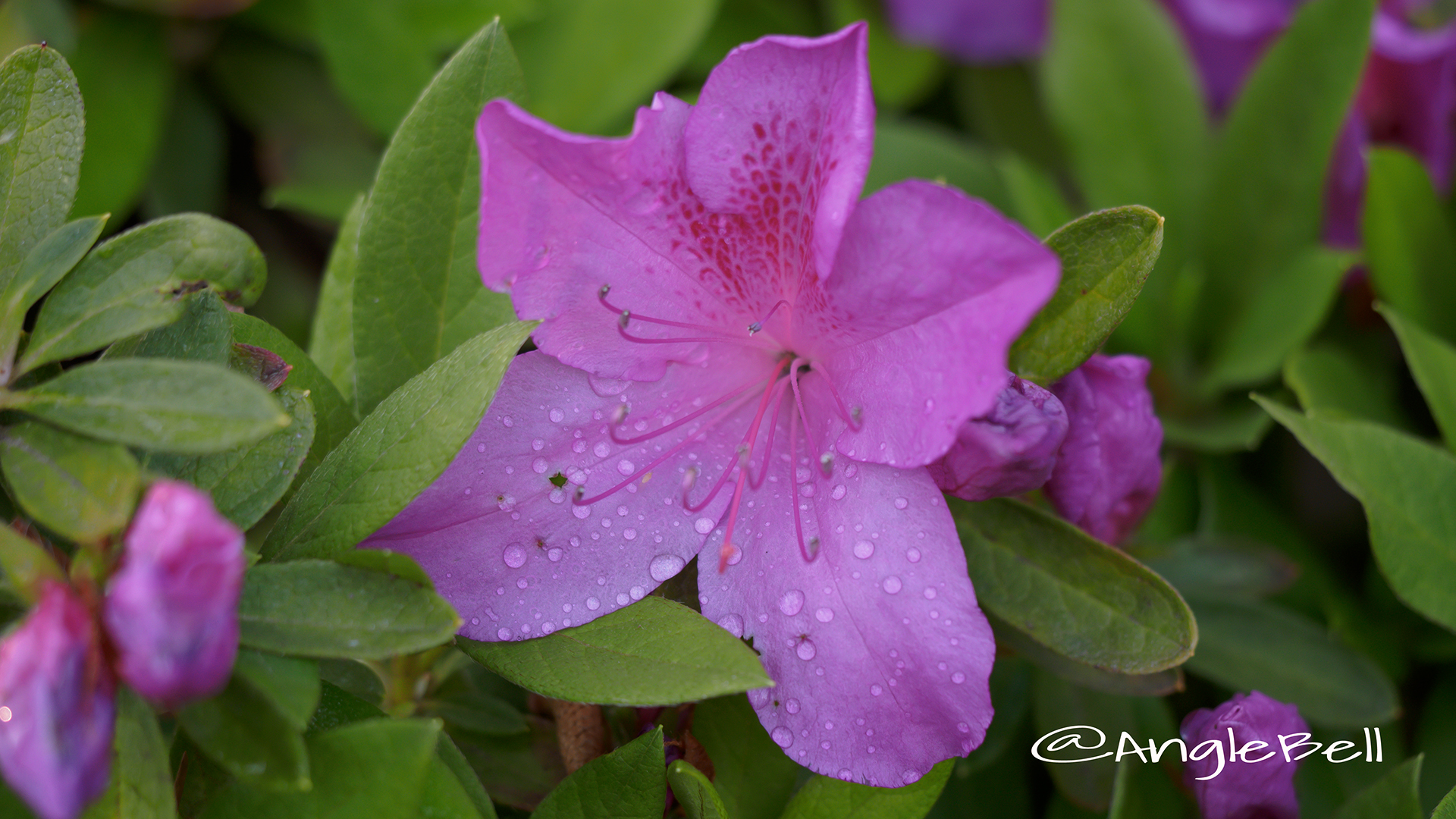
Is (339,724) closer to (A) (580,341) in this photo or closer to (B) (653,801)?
(B) (653,801)

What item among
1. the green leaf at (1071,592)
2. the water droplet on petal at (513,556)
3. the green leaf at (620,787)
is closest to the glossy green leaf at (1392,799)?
the green leaf at (1071,592)

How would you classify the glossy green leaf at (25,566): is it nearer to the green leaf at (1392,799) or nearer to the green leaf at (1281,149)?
Answer: the green leaf at (1392,799)

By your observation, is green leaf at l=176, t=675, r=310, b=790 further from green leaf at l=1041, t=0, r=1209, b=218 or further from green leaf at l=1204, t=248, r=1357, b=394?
green leaf at l=1041, t=0, r=1209, b=218

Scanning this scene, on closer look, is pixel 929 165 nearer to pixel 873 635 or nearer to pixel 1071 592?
pixel 1071 592

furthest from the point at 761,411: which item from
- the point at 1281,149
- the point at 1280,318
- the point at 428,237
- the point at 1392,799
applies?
the point at 1281,149

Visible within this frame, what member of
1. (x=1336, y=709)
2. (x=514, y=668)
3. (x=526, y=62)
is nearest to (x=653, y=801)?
(x=514, y=668)

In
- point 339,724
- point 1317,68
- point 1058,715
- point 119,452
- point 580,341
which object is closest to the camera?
point 119,452

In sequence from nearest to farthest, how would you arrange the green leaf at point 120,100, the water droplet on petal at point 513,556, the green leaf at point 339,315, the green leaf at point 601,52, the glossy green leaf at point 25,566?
1. the glossy green leaf at point 25,566
2. the water droplet on petal at point 513,556
3. the green leaf at point 339,315
4. the green leaf at point 120,100
5. the green leaf at point 601,52
